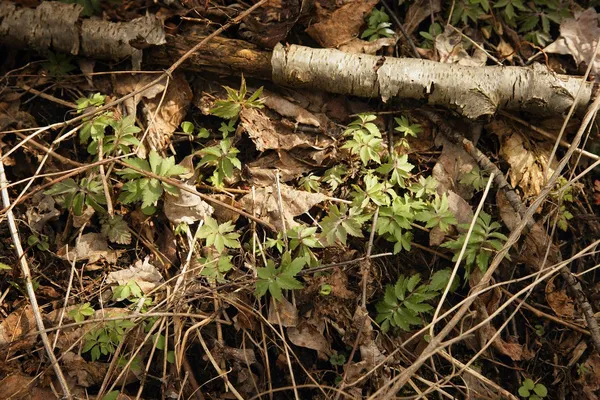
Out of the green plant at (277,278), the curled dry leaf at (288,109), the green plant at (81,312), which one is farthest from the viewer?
the curled dry leaf at (288,109)

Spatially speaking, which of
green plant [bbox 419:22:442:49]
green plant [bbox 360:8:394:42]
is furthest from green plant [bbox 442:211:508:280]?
green plant [bbox 360:8:394:42]

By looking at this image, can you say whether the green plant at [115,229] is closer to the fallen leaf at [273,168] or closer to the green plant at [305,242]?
the fallen leaf at [273,168]

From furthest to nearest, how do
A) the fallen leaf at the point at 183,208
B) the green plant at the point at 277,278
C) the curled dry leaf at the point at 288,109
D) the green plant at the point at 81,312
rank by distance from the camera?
the curled dry leaf at the point at 288,109 → the fallen leaf at the point at 183,208 → the green plant at the point at 81,312 → the green plant at the point at 277,278

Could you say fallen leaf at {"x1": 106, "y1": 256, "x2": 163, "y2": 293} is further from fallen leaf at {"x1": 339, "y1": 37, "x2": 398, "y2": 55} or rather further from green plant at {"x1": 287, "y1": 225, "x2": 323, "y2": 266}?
fallen leaf at {"x1": 339, "y1": 37, "x2": 398, "y2": 55}

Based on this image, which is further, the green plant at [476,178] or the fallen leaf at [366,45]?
the fallen leaf at [366,45]

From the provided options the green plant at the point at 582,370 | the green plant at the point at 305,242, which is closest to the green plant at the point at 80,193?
the green plant at the point at 305,242

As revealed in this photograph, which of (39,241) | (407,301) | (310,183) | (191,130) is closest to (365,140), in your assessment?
(310,183)

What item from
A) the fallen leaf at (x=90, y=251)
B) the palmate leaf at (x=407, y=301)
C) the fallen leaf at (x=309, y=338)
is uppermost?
the fallen leaf at (x=90, y=251)

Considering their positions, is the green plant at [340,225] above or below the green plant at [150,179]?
below

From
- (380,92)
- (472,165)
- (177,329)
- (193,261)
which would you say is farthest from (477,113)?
(177,329)
